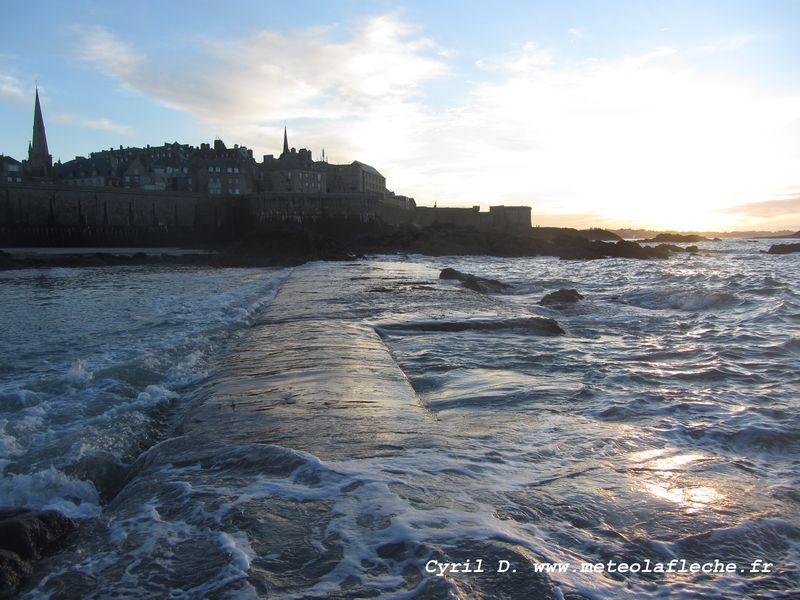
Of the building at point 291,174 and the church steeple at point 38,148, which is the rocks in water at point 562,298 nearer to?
the building at point 291,174

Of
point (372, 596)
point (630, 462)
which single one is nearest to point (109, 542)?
point (372, 596)

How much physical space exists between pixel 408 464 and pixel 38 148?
281 feet

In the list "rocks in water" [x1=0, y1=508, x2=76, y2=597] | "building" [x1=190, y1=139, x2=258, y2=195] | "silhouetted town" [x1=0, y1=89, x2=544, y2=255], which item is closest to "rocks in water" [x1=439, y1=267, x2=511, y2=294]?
"rocks in water" [x1=0, y1=508, x2=76, y2=597]

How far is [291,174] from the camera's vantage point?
249ft

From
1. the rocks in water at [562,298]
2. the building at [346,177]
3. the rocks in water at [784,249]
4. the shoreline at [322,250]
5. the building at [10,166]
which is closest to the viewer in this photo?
the rocks in water at [562,298]

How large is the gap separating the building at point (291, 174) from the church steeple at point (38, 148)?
27.0 m

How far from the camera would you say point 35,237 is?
3662cm

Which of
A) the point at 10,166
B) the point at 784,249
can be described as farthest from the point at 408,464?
the point at 10,166

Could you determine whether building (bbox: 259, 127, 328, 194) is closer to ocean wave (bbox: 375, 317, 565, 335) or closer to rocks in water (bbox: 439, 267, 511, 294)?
rocks in water (bbox: 439, 267, 511, 294)

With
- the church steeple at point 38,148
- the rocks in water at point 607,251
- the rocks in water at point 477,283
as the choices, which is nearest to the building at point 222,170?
the church steeple at point 38,148

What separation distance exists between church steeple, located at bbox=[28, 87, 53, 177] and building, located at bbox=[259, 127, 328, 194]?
27.0m

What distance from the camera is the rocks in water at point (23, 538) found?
1991 mm

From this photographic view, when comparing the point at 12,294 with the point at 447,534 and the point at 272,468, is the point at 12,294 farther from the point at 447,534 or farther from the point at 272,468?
the point at 447,534

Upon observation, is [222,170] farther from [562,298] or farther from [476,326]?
[476,326]
